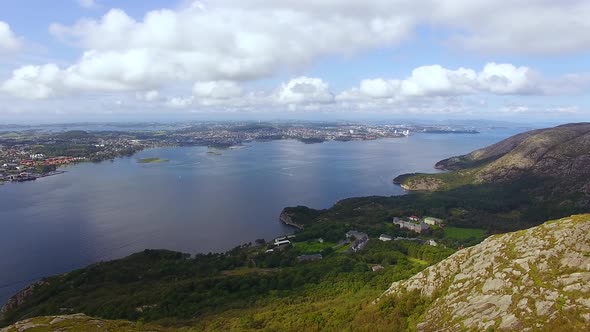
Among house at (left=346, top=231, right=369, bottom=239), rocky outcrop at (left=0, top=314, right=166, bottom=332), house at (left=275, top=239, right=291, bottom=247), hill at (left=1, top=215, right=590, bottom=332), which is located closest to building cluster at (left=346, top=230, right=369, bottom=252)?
house at (left=346, top=231, right=369, bottom=239)

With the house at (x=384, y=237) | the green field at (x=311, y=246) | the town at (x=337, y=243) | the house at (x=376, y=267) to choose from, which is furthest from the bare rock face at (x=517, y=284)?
the house at (x=384, y=237)

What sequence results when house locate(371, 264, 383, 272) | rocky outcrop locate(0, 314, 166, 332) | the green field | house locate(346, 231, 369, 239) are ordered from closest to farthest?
rocky outcrop locate(0, 314, 166, 332), house locate(371, 264, 383, 272), the green field, house locate(346, 231, 369, 239)

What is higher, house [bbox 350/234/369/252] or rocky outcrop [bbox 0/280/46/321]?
house [bbox 350/234/369/252]

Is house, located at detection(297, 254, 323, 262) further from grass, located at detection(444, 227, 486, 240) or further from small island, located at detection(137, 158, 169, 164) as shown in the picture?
small island, located at detection(137, 158, 169, 164)

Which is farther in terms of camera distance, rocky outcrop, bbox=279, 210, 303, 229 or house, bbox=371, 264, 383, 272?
rocky outcrop, bbox=279, 210, 303, 229

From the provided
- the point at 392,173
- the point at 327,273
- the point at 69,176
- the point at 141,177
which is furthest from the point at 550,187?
the point at 69,176

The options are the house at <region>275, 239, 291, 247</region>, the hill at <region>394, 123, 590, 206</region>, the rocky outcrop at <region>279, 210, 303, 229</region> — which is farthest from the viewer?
the hill at <region>394, 123, 590, 206</region>

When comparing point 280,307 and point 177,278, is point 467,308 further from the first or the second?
point 177,278
